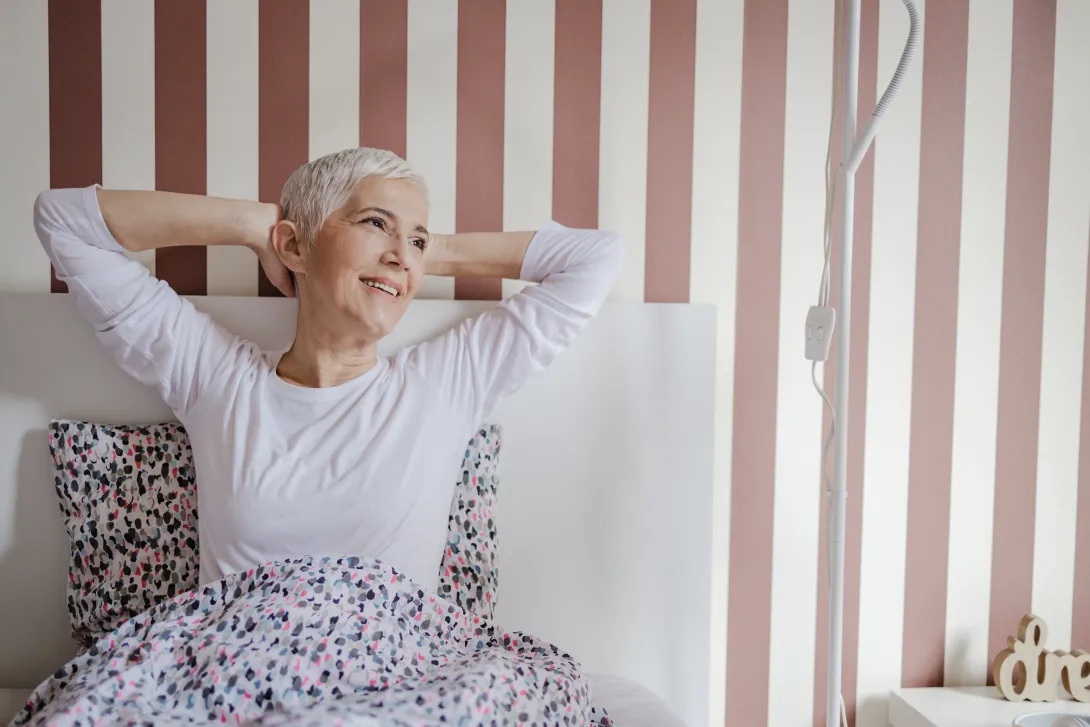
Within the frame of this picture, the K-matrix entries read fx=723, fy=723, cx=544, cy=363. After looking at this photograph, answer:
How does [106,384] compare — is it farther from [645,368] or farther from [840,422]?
[840,422]

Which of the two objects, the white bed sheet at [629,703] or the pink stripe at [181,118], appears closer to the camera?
the white bed sheet at [629,703]

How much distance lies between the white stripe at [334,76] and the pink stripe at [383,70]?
0.05ft

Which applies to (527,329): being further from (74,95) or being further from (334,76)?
(74,95)

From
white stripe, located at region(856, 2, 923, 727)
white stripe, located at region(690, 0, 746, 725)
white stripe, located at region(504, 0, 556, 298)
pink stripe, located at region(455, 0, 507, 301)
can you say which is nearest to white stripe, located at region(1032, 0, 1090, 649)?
white stripe, located at region(856, 2, 923, 727)

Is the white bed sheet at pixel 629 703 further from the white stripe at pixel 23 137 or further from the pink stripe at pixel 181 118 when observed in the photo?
the white stripe at pixel 23 137

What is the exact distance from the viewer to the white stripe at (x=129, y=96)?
1452 mm

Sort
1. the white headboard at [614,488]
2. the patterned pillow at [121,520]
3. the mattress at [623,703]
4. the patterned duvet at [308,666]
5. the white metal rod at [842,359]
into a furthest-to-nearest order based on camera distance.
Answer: the white headboard at [614,488] → the patterned pillow at [121,520] → the mattress at [623,703] → the white metal rod at [842,359] → the patterned duvet at [308,666]

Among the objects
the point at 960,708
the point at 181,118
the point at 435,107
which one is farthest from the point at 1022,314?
the point at 181,118

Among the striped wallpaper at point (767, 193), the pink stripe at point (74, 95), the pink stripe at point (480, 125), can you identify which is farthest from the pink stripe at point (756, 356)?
the pink stripe at point (74, 95)

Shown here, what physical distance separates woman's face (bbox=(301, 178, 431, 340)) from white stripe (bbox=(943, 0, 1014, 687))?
1.21 metres

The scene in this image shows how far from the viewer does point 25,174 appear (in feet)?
4.77

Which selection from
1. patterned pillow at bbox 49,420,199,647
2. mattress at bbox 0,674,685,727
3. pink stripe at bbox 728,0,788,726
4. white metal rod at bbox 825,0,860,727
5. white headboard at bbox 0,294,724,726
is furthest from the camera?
pink stripe at bbox 728,0,788,726

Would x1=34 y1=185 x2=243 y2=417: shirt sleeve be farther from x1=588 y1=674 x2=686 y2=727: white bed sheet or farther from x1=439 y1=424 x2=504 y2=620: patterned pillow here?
x1=588 y1=674 x2=686 y2=727: white bed sheet

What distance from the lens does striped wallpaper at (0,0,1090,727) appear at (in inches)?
57.7
